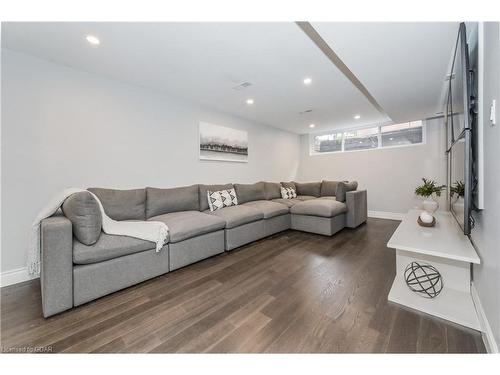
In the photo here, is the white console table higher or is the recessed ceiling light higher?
the recessed ceiling light

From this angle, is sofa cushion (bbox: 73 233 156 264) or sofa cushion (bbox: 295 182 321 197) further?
sofa cushion (bbox: 295 182 321 197)

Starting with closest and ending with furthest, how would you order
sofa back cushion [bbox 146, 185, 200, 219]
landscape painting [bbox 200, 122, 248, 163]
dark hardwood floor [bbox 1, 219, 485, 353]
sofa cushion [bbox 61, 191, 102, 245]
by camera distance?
dark hardwood floor [bbox 1, 219, 485, 353] → sofa cushion [bbox 61, 191, 102, 245] → sofa back cushion [bbox 146, 185, 200, 219] → landscape painting [bbox 200, 122, 248, 163]

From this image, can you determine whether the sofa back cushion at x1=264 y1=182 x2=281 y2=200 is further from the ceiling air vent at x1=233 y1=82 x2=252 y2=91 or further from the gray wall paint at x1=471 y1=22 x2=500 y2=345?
the gray wall paint at x1=471 y1=22 x2=500 y2=345

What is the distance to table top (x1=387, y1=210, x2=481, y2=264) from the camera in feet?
4.43

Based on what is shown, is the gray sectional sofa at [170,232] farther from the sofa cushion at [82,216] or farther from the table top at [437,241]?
the table top at [437,241]

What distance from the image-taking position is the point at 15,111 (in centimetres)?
196

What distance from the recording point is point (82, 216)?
1.61m

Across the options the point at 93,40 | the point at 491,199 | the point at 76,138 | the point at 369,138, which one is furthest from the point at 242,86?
the point at 369,138

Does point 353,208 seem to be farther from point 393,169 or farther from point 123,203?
point 123,203

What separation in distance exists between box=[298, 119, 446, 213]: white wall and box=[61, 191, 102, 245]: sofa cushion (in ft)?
17.2

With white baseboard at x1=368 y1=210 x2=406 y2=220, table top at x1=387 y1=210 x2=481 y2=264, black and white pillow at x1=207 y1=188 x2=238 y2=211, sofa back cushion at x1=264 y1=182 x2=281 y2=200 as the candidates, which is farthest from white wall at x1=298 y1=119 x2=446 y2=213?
black and white pillow at x1=207 y1=188 x2=238 y2=211
